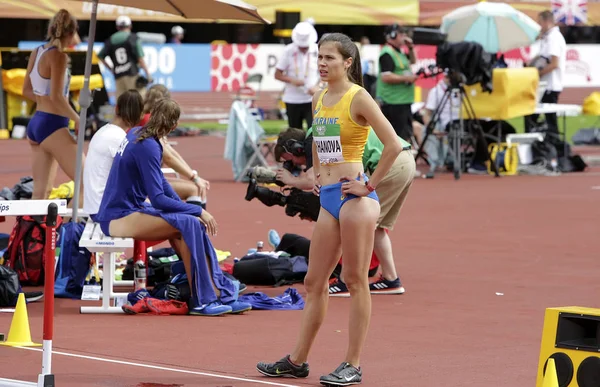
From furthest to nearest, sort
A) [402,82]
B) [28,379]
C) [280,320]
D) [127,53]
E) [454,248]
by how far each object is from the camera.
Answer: [127,53]
[402,82]
[454,248]
[280,320]
[28,379]

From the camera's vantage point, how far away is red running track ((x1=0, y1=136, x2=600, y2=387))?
260 inches

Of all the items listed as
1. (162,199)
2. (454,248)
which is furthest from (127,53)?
(162,199)

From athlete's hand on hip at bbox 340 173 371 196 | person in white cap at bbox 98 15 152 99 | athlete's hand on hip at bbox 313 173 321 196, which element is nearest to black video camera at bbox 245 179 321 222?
athlete's hand on hip at bbox 313 173 321 196

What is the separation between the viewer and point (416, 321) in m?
8.25

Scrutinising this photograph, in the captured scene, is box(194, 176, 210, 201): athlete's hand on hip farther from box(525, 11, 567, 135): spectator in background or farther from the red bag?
box(525, 11, 567, 135): spectator in background

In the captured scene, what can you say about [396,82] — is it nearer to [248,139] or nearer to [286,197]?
[248,139]

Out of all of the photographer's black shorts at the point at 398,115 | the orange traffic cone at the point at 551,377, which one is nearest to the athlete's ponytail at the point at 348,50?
the orange traffic cone at the point at 551,377

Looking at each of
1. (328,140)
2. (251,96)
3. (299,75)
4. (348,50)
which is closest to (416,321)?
(328,140)

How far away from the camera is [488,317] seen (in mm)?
8352

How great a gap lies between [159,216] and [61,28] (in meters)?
2.43

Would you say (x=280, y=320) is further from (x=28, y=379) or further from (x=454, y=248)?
(x=454, y=248)

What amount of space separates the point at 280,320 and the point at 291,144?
3.98 feet

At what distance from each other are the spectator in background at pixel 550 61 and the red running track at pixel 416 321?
16.1 feet

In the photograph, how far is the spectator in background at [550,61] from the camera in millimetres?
18609
